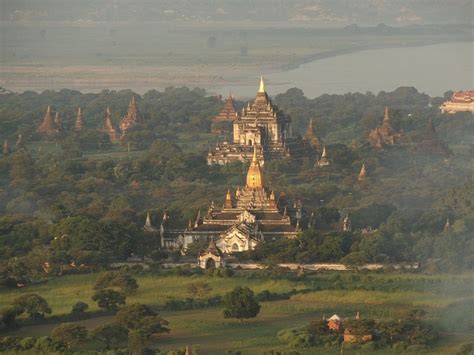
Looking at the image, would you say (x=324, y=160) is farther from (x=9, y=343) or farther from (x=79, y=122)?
(x=9, y=343)

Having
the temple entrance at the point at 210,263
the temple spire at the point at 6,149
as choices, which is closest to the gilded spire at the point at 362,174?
the temple spire at the point at 6,149

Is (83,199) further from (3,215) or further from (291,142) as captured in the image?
(291,142)

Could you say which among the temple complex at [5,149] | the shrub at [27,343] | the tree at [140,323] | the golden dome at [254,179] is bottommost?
the temple complex at [5,149]

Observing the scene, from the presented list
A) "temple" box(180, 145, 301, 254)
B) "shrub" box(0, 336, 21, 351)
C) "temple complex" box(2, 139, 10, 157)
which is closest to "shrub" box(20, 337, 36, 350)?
"shrub" box(0, 336, 21, 351)

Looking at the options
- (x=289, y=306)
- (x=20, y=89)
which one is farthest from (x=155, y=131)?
(x=289, y=306)

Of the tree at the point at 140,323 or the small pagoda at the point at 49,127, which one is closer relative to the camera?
the tree at the point at 140,323

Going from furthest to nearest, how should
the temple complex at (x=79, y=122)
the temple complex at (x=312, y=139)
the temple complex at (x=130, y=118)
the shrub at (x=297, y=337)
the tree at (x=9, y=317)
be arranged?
the temple complex at (x=130, y=118), the temple complex at (x=79, y=122), the temple complex at (x=312, y=139), the tree at (x=9, y=317), the shrub at (x=297, y=337)

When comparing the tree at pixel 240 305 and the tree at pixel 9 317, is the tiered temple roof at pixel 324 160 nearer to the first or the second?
the tree at pixel 240 305
